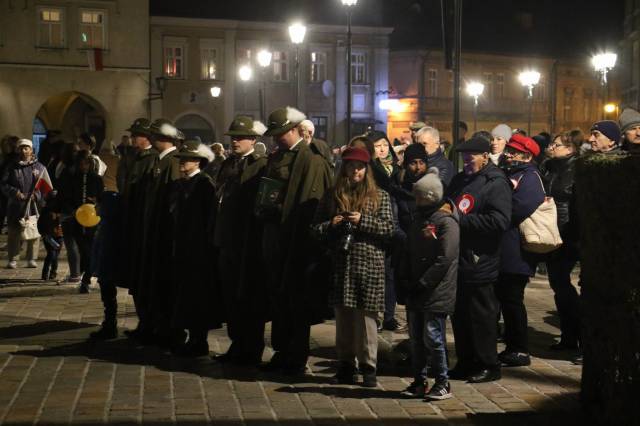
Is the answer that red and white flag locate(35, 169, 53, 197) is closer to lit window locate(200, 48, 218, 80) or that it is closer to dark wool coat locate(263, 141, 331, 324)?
dark wool coat locate(263, 141, 331, 324)

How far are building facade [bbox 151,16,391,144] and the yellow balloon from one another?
33510mm

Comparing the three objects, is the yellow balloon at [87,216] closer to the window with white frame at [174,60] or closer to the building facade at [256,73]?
the building facade at [256,73]

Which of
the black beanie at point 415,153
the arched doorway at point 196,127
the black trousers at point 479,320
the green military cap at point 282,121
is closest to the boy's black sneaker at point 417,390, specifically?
the black trousers at point 479,320

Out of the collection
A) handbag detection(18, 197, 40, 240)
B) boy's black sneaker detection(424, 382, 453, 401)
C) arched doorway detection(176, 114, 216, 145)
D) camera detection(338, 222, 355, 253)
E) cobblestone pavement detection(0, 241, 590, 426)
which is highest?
arched doorway detection(176, 114, 216, 145)

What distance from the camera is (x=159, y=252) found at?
971 centimetres

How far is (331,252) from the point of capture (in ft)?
26.1

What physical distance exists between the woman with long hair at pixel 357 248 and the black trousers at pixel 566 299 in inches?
98.2

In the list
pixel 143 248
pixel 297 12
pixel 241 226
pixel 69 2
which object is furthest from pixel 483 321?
pixel 297 12

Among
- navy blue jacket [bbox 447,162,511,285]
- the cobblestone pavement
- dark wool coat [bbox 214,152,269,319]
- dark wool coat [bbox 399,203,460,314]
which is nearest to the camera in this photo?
the cobblestone pavement

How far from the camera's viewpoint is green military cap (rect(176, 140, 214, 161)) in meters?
9.38

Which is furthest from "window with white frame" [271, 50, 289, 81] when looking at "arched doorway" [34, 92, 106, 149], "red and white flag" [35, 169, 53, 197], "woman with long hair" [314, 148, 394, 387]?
"woman with long hair" [314, 148, 394, 387]

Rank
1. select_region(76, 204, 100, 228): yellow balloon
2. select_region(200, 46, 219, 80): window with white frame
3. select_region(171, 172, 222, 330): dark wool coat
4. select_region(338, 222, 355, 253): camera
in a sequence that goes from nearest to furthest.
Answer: select_region(338, 222, 355, 253): camera < select_region(171, 172, 222, 330): dark wool coat < select_region(76, 204, 100, 228): yellow balloon < select_region(200, 46, 219, 80): window with white frame

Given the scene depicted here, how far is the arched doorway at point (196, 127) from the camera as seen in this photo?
4919cm

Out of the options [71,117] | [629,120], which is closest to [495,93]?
[71,117]
